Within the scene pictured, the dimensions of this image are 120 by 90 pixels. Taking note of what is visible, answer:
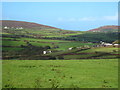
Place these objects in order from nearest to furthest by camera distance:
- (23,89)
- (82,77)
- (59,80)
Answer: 1. (23,89)
2. (59,80)
3. (82,77)

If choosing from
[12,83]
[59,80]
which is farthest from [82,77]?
[12,83]

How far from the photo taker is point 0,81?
19281 millimetres

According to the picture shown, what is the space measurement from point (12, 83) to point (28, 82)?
1.34 m

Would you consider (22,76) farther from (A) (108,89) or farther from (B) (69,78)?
(A) (108,89)

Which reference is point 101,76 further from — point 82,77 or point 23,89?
point 23,89

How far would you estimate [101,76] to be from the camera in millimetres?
22359

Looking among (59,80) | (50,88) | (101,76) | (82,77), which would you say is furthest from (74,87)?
(101,76)

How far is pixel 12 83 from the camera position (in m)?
18.5

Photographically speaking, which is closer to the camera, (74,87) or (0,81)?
(74,87)

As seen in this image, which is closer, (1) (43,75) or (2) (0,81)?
(2) (0,81)

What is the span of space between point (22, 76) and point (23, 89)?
485 cm

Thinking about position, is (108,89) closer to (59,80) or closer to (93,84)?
(93,84)

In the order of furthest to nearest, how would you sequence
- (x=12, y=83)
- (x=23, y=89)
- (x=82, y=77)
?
(x=82, y=77), (x=12, y=83), (x=23, y=89)

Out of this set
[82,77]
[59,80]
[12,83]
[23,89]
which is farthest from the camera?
[82,77]
